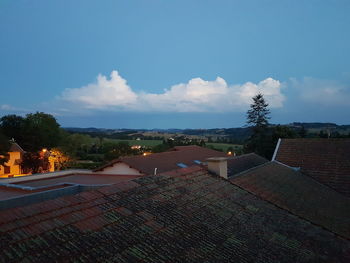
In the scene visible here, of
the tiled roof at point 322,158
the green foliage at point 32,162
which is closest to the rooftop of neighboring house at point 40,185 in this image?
the tiled roof at point 322,158

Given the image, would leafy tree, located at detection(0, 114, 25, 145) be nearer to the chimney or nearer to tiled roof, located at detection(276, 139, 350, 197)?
tiled roof, located at detection(276, 139, 350, 197)

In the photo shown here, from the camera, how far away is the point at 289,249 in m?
5.27

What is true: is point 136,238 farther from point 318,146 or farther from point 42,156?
point 42,156

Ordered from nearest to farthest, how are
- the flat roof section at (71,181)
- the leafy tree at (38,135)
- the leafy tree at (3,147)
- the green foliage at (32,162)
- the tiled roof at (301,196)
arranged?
1. the tiled roof at (301,196)
2. the flat roof section at (71,181)
3. the leafy tree at (3,147)
4. the green foliage at (32,162)
5. the leafy tree at (38,135)

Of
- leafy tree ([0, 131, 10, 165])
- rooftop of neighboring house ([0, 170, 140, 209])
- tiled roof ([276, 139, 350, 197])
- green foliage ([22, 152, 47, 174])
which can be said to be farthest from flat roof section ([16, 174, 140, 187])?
green foliage ([22, 152, 47, 174])

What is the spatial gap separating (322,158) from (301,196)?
6.78 meters

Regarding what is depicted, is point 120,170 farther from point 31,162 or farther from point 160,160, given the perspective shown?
point 31,162

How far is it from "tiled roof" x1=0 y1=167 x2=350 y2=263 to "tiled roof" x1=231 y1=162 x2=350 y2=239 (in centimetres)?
120

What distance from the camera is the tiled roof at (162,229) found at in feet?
11.5

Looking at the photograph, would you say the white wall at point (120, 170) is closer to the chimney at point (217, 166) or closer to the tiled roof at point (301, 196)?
the tiled roof at point (301, 196)

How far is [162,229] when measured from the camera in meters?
4.65

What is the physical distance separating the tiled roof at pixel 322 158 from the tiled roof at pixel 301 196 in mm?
833

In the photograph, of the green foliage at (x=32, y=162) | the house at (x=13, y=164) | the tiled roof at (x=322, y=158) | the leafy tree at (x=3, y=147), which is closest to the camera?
the tiled roof at (x=322, y=158)

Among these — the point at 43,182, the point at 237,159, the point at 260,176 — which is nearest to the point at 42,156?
the point at 43,182
